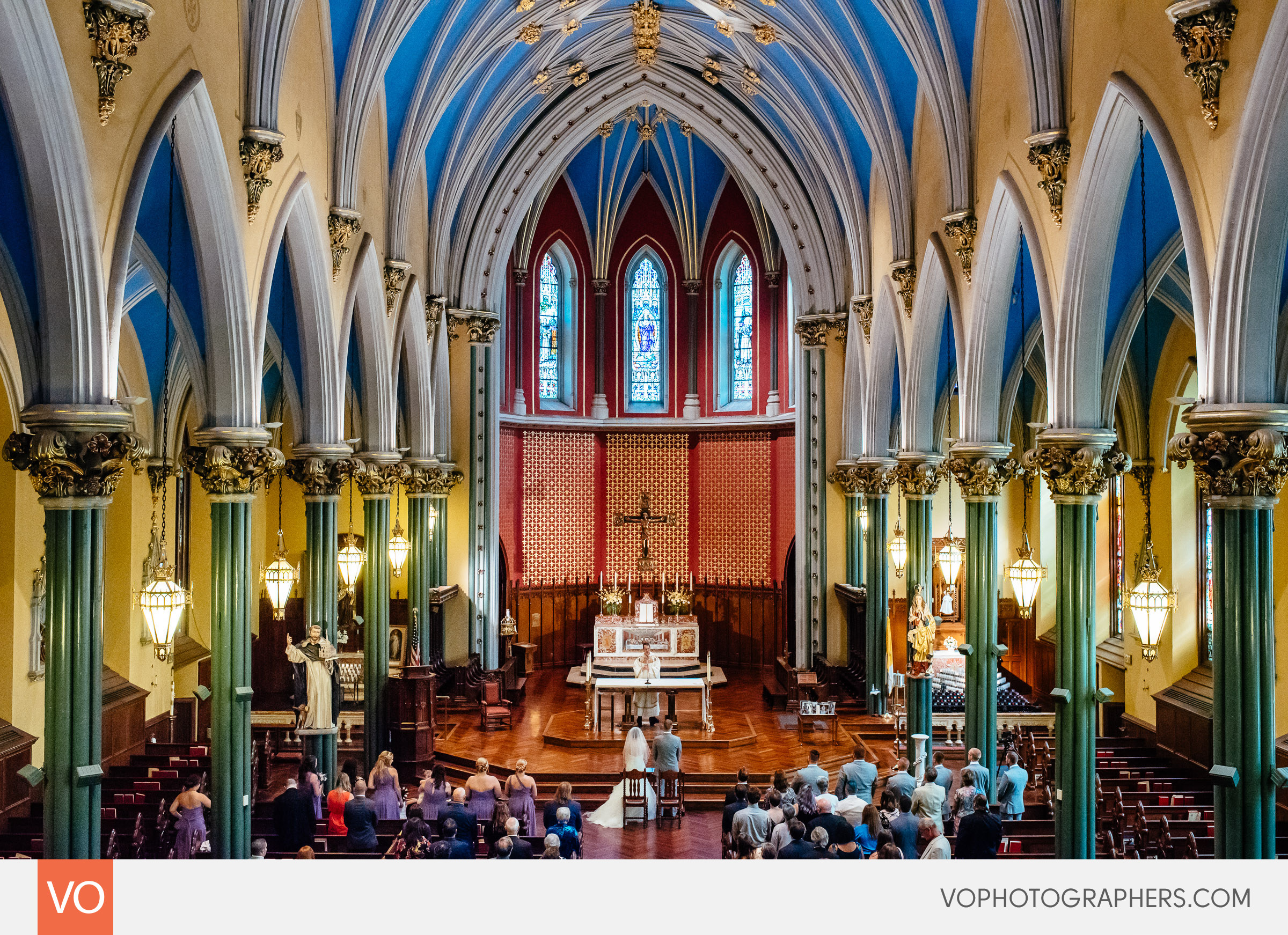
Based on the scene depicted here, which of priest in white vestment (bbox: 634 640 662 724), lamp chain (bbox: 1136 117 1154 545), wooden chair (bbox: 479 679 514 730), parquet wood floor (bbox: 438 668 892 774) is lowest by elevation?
parquet wood floor (bbox: 438 668 892 774)

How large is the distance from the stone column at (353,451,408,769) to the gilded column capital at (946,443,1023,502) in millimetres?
7914

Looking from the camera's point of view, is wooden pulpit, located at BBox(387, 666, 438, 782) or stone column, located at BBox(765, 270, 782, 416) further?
stone column, located at BBox(765, 270, 782, 416)

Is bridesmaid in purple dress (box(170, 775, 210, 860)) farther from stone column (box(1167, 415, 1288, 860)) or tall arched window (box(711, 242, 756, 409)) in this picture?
tall arched window (box(711, 242, 756, 409))

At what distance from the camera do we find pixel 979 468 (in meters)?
13.8

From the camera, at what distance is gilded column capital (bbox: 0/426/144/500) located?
25.8 ft

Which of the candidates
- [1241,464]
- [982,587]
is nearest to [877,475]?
[982,587]

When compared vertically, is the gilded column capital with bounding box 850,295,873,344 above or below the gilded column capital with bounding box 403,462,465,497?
above

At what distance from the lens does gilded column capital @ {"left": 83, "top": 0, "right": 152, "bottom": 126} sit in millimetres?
7461

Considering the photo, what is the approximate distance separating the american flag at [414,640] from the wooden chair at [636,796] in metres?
3.97

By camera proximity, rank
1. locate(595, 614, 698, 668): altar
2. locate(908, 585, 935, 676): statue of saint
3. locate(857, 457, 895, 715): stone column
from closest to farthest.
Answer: locate(908, 585, 935, 676): statue of saint
locate(857, 457, 895, 715): stone column
locate(595, 614, 698, 668): altar

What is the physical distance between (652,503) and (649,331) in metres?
4.28

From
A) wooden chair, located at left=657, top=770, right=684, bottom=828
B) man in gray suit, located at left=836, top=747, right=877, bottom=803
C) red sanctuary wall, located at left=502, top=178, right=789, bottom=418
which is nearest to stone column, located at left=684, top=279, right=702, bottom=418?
red sanctuary wall, located at left=502, top=178, right=789, bottom=418

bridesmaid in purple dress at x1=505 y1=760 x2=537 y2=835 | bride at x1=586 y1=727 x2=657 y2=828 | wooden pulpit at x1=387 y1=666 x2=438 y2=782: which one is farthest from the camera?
wooden pulpit at x1=387 y1=666 x2=438 y2=782

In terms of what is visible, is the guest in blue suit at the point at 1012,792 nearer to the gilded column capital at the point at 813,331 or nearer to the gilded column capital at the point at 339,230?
the gilded column capital at the point at 339,230
